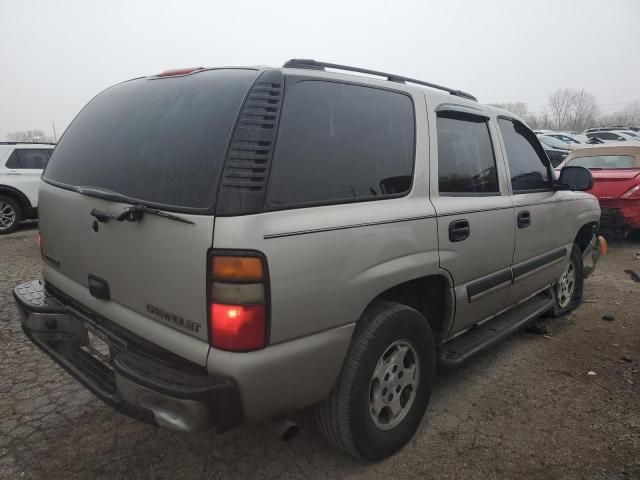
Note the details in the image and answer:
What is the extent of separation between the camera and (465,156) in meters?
2.76

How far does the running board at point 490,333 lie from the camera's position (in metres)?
2.72

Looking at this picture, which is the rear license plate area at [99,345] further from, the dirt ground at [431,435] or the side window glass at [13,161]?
the side window glass at [13,161]

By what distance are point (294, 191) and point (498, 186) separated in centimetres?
178

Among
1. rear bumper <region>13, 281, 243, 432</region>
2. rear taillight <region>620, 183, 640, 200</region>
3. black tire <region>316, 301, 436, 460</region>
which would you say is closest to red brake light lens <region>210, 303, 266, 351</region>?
rear bumper <region>13, 281, 243, 432</region>

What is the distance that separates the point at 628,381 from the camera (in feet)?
10.4

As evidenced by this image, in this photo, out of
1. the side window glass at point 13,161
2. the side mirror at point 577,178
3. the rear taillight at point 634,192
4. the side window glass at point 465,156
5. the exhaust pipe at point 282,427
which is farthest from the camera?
the side window glass at point 13,161

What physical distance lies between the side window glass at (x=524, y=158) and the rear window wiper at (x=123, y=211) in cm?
242

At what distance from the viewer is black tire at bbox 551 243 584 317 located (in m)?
4.23

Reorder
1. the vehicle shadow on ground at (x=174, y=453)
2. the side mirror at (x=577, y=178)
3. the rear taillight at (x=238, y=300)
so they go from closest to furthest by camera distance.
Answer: the rear taillight at (x=238, y=300) < the vehicle shadow on ground at (x=174, y=453) < the side mirror at (x=577, y=178)

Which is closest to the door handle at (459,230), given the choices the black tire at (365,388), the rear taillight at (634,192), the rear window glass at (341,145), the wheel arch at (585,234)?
the rear window glass at (341,145)

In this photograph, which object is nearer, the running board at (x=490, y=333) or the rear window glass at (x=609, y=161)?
the running board at (x=490, y=333)

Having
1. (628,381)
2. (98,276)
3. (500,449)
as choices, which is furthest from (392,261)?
(628,381)

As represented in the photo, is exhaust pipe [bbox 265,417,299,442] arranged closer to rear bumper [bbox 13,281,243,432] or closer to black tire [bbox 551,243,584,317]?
rear bumper [bbox 13,281,243,432]

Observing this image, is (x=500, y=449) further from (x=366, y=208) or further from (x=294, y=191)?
(x=294, y=191)
